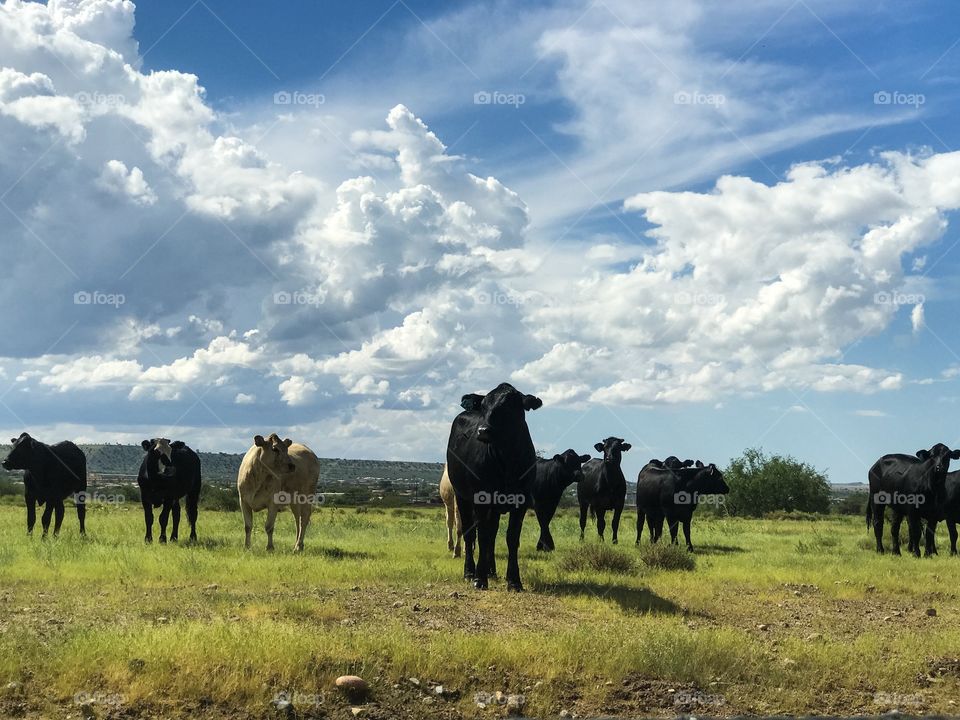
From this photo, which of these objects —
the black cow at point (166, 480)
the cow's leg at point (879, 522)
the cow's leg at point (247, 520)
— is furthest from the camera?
the cow's leg at point (879, 522)

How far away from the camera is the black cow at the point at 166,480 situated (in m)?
20.0

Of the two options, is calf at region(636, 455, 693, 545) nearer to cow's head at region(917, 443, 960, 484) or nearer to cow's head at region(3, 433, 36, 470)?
cow's head at region(917, 443, 960, 484)

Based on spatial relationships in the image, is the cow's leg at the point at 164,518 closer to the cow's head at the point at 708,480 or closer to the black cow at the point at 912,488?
the cow's head at the point at 708,480

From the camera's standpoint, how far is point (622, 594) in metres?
12.6

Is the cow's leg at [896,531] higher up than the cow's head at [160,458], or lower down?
lower down

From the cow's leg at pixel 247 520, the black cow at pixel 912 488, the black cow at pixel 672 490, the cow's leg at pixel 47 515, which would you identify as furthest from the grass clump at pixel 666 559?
the cow's leg at pixel 47 515

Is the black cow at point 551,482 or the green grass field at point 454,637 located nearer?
the green grass field at point 454,637

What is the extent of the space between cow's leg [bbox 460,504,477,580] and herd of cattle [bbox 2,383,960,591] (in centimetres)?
3

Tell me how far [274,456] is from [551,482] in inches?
246

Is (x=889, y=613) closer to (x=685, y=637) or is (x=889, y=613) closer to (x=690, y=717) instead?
(x=685, y=637)

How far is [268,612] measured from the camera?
10195 millimetres

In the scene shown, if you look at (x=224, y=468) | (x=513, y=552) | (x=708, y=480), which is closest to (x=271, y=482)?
(x=513, y=552)

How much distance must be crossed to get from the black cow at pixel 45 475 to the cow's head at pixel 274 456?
206 inches

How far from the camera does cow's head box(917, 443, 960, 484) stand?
821 inches
